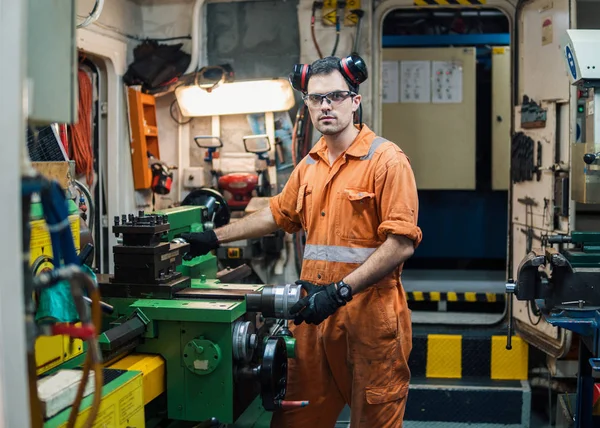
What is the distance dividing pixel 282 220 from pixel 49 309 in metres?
1.49

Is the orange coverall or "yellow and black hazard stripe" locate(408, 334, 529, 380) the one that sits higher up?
the orange coverall

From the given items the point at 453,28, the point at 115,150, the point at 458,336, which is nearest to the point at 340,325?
the point at 458,336

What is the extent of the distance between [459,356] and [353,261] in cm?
216

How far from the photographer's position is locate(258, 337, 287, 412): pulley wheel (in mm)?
2438

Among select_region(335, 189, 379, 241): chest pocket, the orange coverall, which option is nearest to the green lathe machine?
the orange coverall

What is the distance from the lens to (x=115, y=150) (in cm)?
468

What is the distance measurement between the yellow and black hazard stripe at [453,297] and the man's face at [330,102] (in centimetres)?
241

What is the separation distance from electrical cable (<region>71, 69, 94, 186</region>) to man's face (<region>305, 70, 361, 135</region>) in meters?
2.03

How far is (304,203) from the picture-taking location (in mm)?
2969

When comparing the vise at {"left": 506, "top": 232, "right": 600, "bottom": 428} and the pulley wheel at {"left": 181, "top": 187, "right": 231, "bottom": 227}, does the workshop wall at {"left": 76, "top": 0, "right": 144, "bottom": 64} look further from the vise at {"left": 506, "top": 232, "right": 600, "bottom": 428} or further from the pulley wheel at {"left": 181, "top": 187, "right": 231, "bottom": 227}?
the vise at {"left": 506, "top": 232, "right": 600, "bottom": 428}

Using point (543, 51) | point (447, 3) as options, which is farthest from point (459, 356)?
point (447, 3)

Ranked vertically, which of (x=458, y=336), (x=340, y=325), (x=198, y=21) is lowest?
(x=458, y=336)

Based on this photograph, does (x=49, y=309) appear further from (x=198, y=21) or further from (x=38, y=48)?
(x=198, y=21)

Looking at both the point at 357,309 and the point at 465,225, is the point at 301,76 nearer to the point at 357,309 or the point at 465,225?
the point at 357,309
